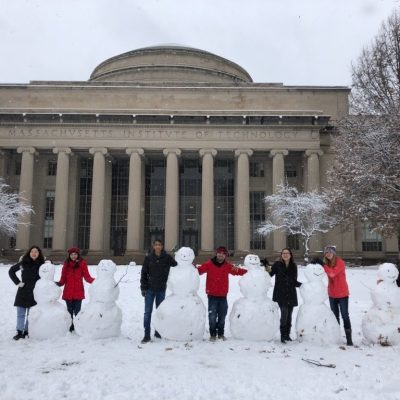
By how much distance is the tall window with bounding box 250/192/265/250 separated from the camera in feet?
120

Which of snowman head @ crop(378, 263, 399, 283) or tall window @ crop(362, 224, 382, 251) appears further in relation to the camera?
tall window @ crop(362, 224, 382, 251)

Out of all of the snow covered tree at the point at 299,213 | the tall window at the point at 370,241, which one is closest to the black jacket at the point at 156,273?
the snow covered tree at the point at 299,213

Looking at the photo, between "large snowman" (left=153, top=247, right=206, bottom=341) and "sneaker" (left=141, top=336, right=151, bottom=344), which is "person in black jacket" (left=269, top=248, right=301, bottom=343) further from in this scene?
"sneaker" (left=141, top=336, right=151, bottom=344)

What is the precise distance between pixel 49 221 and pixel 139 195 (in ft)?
27.7

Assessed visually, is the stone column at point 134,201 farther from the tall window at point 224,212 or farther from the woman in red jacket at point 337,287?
the woman in red jacket at point 337,287

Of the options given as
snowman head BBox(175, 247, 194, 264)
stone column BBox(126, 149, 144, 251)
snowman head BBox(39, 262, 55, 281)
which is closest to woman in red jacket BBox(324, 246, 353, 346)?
snowman head BBox(175, 247, 194, 264)

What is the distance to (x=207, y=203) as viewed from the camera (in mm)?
33781

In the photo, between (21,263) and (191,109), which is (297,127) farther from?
(21,263)

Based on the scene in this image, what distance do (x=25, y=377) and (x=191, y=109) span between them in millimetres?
32821

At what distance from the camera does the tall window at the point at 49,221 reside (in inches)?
1432

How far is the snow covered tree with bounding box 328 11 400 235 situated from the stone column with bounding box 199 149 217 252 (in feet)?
41.0

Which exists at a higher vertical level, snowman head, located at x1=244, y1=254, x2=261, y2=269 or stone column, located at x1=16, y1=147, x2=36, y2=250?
stone column, located at x1=16, y1=147, x2=36, y2=250

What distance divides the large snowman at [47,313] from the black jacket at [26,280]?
28cm

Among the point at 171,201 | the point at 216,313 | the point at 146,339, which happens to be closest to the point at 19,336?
the point at 146,339
